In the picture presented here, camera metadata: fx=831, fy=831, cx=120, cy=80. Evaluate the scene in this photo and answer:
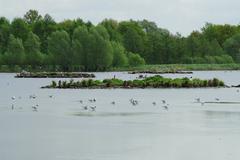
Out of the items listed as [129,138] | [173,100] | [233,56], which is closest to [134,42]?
[233,56]

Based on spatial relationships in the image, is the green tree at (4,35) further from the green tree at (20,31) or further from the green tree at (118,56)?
the green tree at (118,56)

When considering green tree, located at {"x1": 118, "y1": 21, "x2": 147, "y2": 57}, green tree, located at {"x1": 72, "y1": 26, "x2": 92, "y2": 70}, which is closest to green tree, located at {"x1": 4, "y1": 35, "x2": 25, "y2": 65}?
green tree, located at {"x1": 72, "y1": 26, "x2": 92, "y2": 70}

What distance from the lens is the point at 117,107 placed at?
43969 millimetres

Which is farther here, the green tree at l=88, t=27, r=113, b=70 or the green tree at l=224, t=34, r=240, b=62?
the green tree at l=224, t=34, r=240, b=62

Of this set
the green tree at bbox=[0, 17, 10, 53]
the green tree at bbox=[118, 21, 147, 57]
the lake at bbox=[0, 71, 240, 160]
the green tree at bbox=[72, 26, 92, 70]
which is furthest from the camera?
the green tree at bbox=[118, 21, 147, 57]

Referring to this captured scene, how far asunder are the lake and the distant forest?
7590cm

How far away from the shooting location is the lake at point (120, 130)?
82.8ft

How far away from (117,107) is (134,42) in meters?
106

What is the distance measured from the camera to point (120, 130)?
31.3m

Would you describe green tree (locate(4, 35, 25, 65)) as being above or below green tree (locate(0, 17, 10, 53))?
below

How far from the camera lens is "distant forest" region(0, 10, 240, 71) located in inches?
4963

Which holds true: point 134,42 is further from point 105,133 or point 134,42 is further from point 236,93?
point 105,133

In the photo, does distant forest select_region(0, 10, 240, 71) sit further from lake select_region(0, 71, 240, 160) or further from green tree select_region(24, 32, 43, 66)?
lake select_region(0, 71, 240, 160)

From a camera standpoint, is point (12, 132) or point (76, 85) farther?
point (76, 85)
